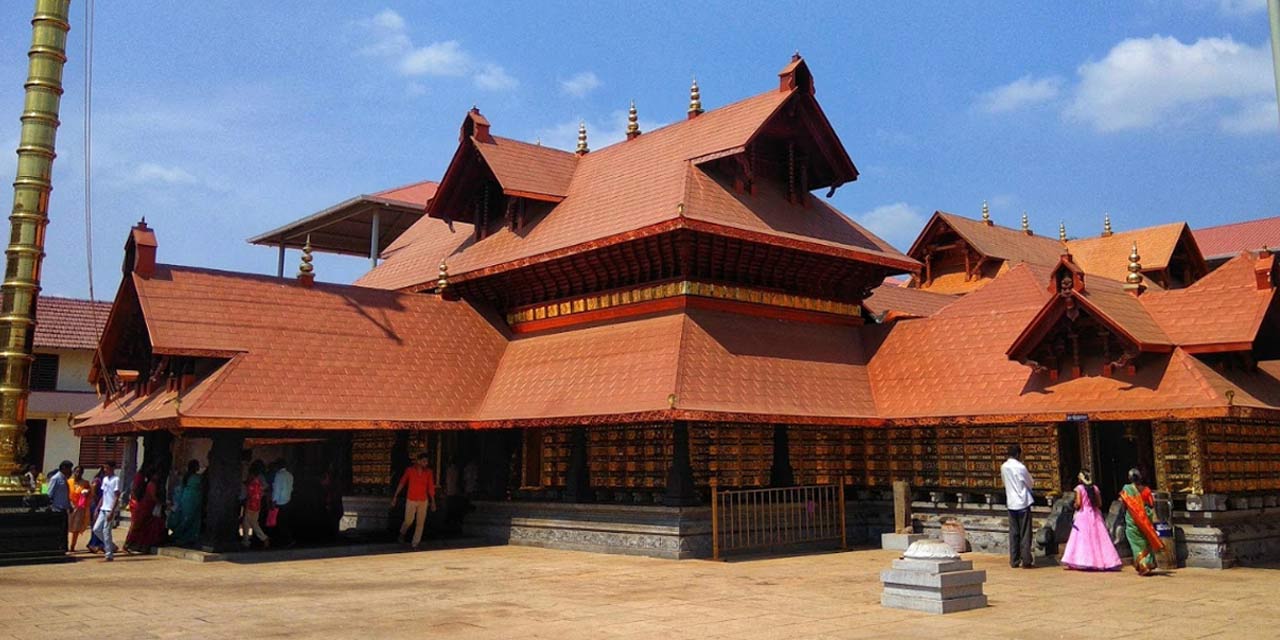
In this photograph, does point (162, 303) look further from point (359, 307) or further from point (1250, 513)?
point (1250, 513)

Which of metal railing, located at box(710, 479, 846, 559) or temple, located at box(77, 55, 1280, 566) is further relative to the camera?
metal railing, located at box(710, 479, 846, 559)

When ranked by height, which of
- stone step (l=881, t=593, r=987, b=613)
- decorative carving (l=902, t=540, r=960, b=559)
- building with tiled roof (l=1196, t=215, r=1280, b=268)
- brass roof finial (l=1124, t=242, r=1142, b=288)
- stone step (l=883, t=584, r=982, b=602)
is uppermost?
building with tiled roof (l=1196, t=215, r=1280, b=268)

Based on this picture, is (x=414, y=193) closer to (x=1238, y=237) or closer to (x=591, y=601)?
(x=591, y=601)

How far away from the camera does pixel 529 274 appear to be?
66.4ft

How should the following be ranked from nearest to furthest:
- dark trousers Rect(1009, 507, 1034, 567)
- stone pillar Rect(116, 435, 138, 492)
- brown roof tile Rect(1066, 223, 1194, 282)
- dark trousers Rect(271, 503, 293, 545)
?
dark trousers Rect(1009, 507, 1034, 567) < dark trousers Rect(271, 503, 293, 545) < stone pillar Rect(116, 435, 138, 492) < brown roof tile Rect(1066, 223, 1194, 282)

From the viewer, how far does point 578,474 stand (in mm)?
17844

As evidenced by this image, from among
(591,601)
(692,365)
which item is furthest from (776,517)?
(591,601)

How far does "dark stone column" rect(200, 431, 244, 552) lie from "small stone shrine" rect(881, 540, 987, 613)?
35.2 ft

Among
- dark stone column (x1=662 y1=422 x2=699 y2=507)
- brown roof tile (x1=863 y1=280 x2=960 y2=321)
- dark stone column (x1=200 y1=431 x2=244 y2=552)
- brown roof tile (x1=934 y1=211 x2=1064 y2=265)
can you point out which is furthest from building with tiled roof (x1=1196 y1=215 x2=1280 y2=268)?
dark stone column (x1=200 y1=431 x2=244 y2=552)

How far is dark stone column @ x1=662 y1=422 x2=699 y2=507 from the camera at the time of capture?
16.2 meters

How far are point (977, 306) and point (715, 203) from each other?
530cm

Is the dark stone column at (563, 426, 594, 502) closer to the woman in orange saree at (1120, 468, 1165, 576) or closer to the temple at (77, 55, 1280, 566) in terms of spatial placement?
the temple at (77, 55, 1280, 566)

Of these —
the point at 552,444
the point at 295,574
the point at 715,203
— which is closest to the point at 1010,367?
the point at 715,203

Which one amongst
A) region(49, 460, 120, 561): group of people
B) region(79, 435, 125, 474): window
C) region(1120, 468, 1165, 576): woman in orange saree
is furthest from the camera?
region(79, 435, 125, 474): window
